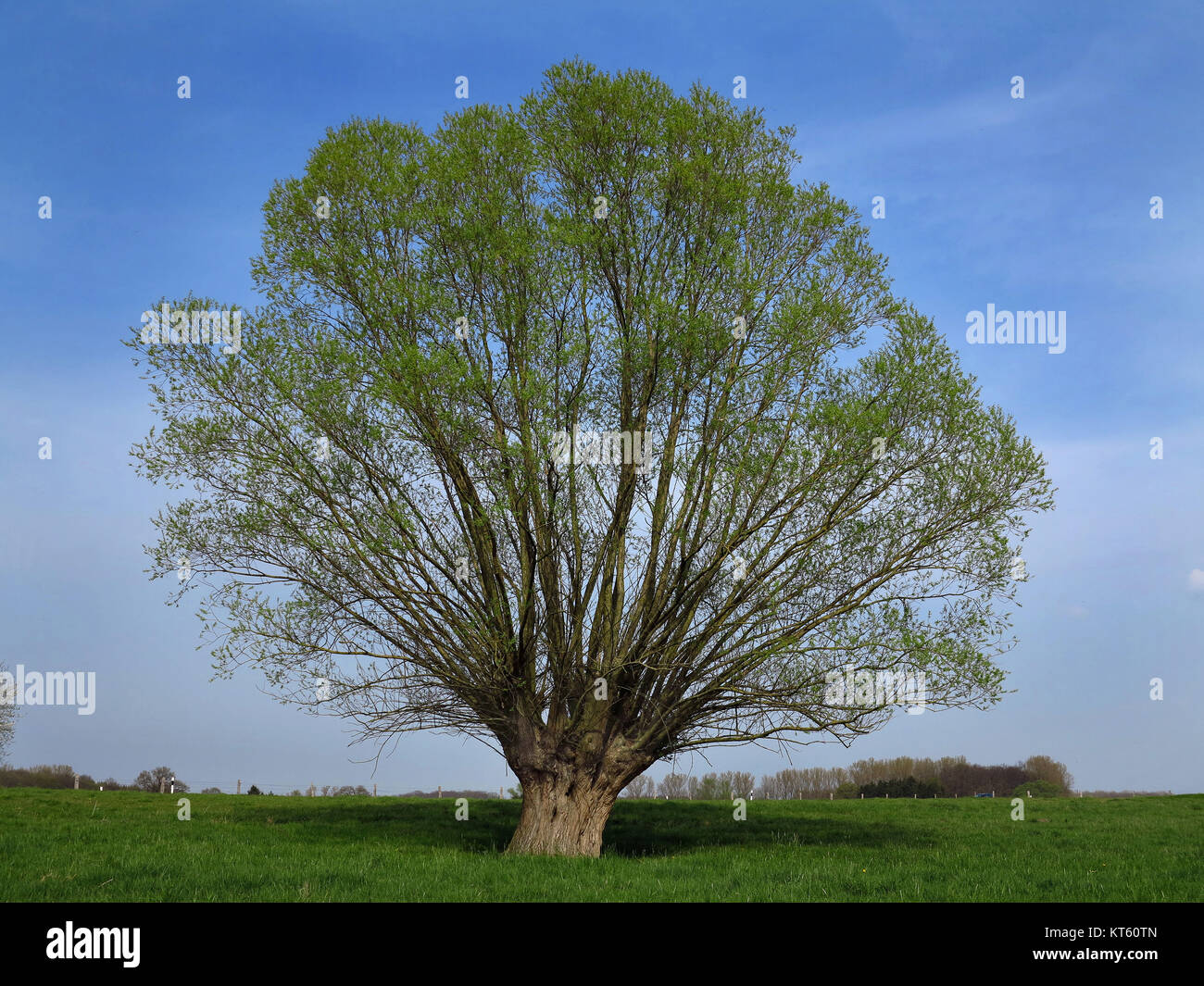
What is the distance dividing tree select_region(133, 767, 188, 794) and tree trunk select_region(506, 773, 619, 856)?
24201 millimetres

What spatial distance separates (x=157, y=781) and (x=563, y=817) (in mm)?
34822

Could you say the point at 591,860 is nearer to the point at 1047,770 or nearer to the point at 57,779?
the point at 57,779

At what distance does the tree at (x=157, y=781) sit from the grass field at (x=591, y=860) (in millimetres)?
6874

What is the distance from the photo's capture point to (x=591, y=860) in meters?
16.9

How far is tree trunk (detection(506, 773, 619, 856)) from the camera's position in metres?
18.5

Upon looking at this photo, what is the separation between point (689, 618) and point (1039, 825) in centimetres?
1576

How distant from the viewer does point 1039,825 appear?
2706cm

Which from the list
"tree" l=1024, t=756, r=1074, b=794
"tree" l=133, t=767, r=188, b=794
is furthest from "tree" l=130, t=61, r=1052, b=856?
"tree" l=1024, t=756, r=1074, b=794

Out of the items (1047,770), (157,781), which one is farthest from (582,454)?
(1047,770)

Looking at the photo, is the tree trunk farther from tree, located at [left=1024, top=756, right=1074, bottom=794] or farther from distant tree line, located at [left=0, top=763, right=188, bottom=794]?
tree, located at [left=1024, top=756, right=1074, bottom=794]

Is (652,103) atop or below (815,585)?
atop

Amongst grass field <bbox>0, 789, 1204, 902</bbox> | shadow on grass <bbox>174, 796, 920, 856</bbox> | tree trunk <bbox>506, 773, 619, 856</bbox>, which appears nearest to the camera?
grass field <bbox>0, 789, 1204, 902</bbox>
